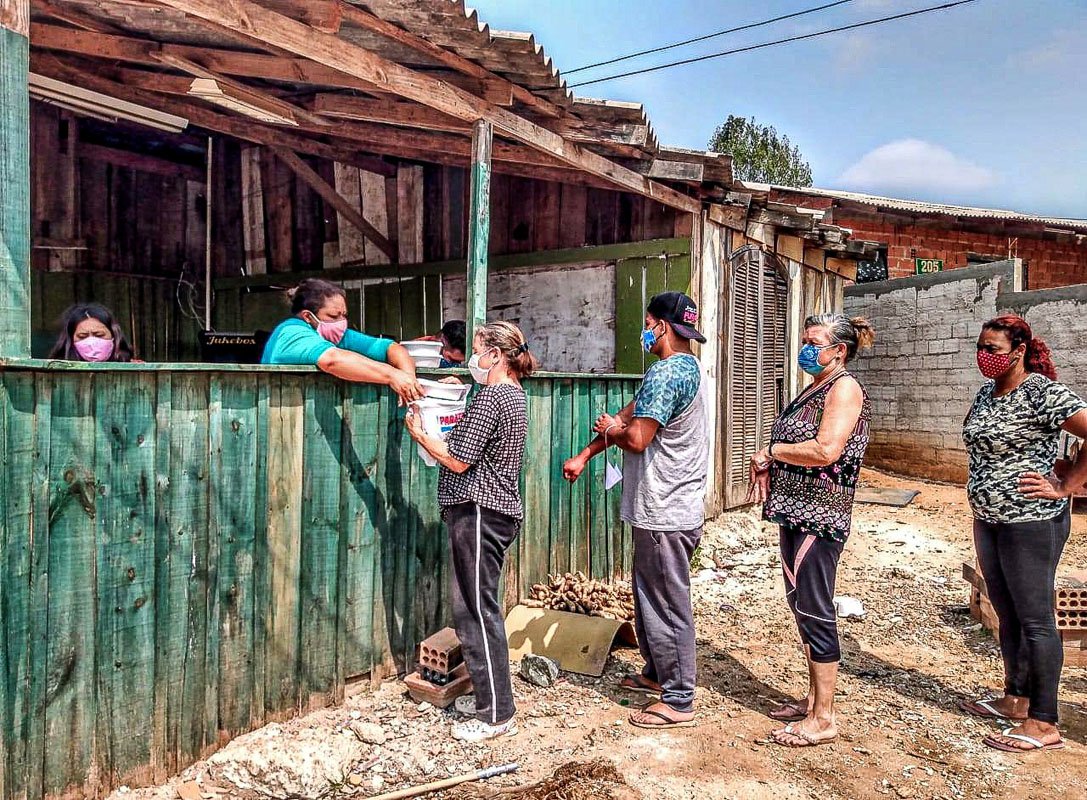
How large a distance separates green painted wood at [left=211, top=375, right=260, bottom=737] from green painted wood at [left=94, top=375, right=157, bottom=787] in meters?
0.28

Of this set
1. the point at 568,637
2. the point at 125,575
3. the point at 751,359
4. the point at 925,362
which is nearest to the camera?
the point at 125,575

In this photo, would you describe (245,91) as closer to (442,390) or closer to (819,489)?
(442,390)

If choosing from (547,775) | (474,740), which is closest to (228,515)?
(474,740)

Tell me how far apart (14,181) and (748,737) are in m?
3.55

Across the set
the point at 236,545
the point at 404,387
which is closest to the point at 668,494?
the point at 404,387

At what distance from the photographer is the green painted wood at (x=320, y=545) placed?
3.41 m

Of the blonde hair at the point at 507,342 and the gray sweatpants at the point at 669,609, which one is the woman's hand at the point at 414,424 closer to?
the blonde hair at the point at 507,342

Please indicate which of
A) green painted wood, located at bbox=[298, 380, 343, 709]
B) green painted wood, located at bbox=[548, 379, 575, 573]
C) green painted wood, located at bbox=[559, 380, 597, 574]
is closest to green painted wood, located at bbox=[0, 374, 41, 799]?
green painted wood, located at bbox=[298, 380, 343, 709]

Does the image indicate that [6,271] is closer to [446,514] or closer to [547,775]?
[446,514]

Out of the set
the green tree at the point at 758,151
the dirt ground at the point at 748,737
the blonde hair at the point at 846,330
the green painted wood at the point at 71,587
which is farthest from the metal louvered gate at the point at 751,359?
the green tree at the point at 758,151

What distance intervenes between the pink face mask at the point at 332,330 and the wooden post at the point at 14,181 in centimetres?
123

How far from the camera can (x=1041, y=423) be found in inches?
133

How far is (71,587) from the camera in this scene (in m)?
2.58

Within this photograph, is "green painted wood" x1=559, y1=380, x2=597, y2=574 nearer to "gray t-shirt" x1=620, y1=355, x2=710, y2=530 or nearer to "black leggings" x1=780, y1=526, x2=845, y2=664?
"gray t-shirt" x1=620, y1=355, x2=710, y2=530
